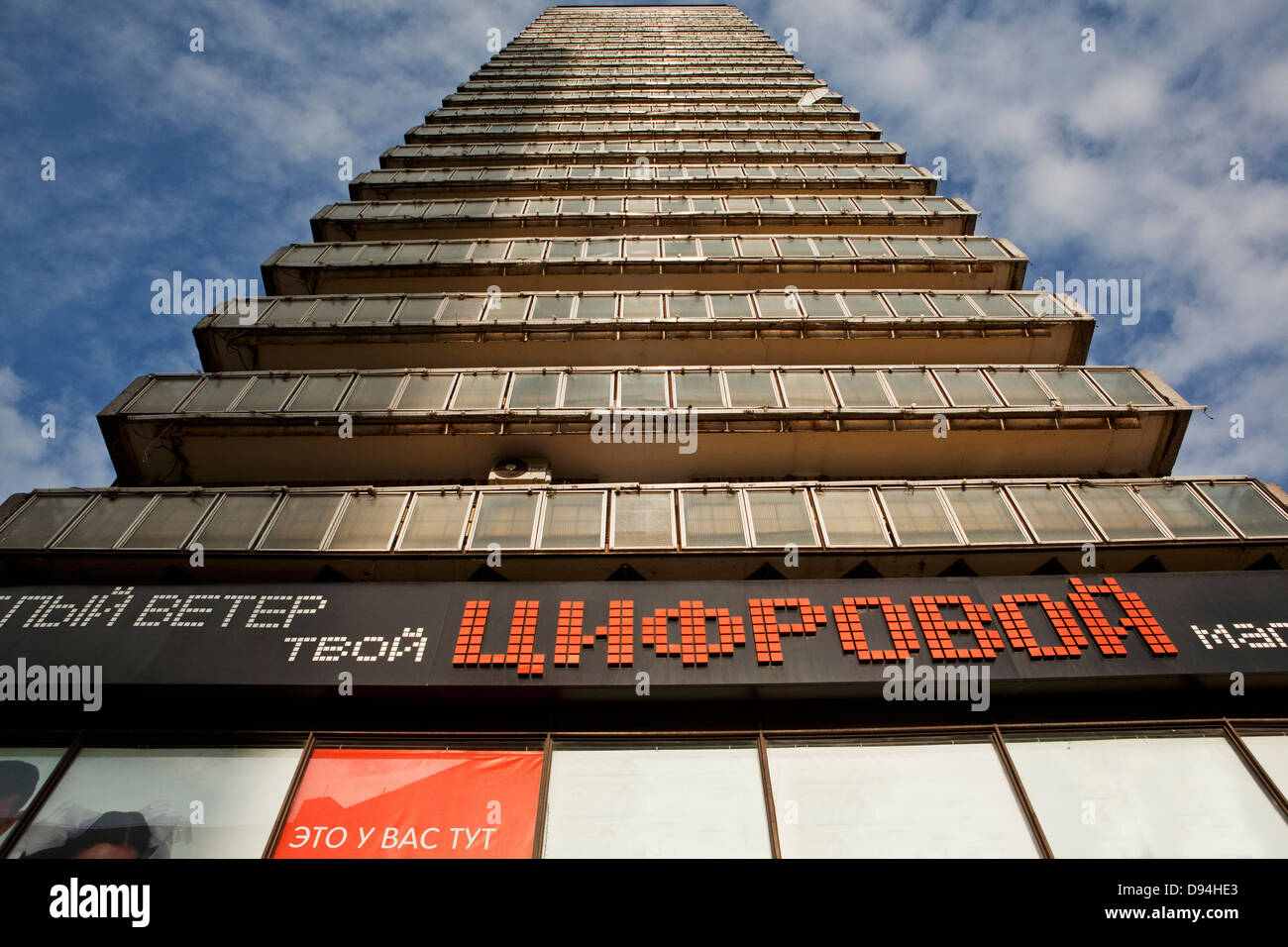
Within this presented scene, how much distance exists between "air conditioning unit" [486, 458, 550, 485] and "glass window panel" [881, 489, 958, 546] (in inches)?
266

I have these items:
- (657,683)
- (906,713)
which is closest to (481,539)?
(657,683)

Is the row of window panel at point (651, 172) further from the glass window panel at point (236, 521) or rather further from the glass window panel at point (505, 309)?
the glass window panel at point (236, 521)

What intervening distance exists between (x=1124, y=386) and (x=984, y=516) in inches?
265

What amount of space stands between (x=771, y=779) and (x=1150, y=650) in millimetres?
5502

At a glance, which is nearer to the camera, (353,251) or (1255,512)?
(1255,512)

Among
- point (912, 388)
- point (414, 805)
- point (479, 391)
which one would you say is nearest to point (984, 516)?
point (912, 388)

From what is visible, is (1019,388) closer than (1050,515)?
No

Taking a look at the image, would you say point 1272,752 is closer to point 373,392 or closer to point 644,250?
point 373,392

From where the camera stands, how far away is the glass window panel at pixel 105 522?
11969 millimetres

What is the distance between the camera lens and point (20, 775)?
870 cm

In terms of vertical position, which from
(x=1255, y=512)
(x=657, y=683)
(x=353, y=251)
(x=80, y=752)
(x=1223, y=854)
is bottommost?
(x=80, y=752)

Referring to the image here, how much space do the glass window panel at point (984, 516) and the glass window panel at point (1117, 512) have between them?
1.49 metres

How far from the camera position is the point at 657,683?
925 cm
